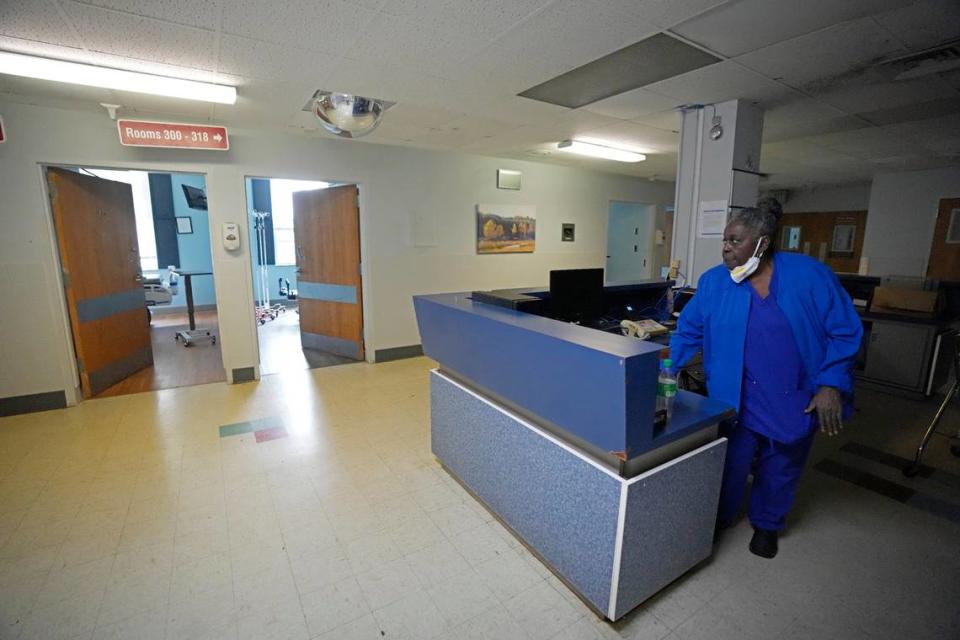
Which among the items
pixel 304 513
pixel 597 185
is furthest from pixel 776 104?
pixel 304 513

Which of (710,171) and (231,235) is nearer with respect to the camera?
(710,171)

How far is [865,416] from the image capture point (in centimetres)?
344

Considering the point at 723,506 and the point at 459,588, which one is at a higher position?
the point at 723,506

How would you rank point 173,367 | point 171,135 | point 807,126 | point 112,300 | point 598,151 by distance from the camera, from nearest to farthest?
1. point 171,135
2. point 807,126
3. point 112,300
4. point 173,367
5. point 598,151

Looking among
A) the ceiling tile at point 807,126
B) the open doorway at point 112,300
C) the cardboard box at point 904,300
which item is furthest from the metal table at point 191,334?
the cardboard box at point 904,300

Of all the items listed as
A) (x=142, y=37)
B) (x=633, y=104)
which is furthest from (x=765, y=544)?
(x=142, y=37)

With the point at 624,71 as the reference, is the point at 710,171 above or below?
below

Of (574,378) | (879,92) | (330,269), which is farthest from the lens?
(330,269)

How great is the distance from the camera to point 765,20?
6.68ft

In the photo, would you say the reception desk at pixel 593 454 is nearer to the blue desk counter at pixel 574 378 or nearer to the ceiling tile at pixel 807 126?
the blue desk counter at pixel 574 378

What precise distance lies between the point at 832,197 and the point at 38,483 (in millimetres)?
11357

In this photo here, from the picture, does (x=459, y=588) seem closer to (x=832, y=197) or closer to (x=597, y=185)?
(x=597, y=185)

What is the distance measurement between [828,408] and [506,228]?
177 inches

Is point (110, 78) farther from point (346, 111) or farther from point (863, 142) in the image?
point (863, 142)
